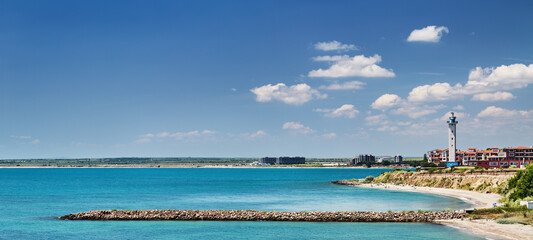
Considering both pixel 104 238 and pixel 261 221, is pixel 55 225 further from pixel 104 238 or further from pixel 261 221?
pixel 261 221

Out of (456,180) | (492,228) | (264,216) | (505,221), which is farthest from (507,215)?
(456,180)

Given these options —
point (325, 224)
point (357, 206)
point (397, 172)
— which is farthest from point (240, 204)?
point (397, 172)

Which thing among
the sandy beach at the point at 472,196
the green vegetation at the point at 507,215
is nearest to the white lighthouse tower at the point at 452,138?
the sandy beach at the point at 472,196

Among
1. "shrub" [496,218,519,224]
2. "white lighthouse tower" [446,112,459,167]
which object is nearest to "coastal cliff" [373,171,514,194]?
"white lighthouse tower" [446,112,459,167]

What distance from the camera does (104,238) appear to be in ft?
159

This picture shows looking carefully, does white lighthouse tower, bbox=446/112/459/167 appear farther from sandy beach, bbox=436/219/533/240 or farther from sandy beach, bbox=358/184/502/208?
sandy beach, bbox=436/219/533/240

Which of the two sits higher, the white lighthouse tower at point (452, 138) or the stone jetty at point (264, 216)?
the white lighthouse tower at point (452, 138)

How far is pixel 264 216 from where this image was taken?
60.0 m

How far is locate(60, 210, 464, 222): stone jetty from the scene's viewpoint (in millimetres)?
57875

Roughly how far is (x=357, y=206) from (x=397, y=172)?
230ft

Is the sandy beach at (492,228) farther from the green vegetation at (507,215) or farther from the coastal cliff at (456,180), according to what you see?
the coastal cliff at (456,180)

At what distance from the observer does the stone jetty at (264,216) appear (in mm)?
57875

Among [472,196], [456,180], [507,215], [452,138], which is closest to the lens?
[507,215]

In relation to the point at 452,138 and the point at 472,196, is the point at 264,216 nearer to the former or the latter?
the point at 472,196
